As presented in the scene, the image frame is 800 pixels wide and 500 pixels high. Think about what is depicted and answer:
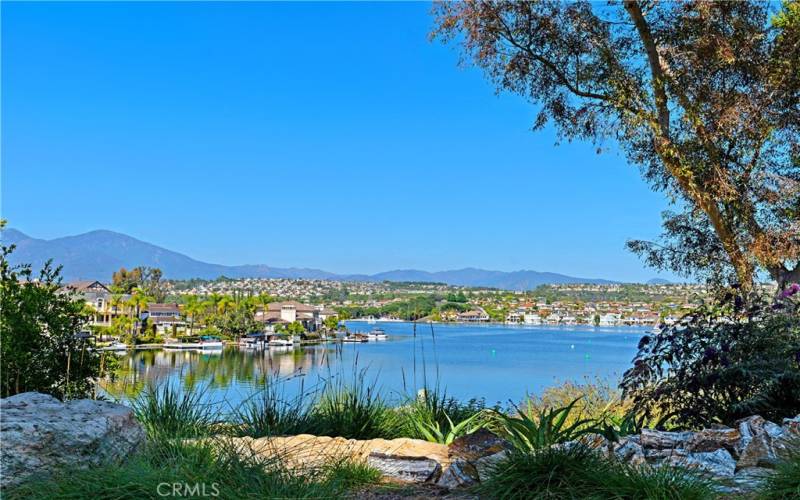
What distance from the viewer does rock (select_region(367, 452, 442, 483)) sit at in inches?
170

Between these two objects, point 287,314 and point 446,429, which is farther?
point 287,314

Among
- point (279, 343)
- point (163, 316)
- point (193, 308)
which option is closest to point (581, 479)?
point (279, 343)

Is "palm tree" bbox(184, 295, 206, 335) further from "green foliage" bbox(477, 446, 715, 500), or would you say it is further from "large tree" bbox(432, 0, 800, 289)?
"green foliage" bbox(477, 446, 715, 500)

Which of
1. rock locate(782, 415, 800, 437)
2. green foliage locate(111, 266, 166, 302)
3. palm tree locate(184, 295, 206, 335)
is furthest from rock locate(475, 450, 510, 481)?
green foliage locate(111, 266, 166, 302)

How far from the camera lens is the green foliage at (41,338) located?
6352mm

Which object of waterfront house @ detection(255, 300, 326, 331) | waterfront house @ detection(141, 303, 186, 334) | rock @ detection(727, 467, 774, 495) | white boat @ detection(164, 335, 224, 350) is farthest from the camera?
waterfront house @ detection(255, 300, 326, 331)

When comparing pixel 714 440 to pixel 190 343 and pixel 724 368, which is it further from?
pixel 190 343

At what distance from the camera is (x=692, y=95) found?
790 centimetres

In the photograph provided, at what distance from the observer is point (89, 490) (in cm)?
317

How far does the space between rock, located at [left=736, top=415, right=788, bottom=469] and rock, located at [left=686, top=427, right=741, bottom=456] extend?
34mm

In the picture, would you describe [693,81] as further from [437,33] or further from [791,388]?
[791,388]

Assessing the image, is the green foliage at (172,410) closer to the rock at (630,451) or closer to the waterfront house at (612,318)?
the rock at (630,451)

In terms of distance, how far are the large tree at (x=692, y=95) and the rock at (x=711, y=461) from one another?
11.3 feet

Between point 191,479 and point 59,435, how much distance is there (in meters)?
1.14
